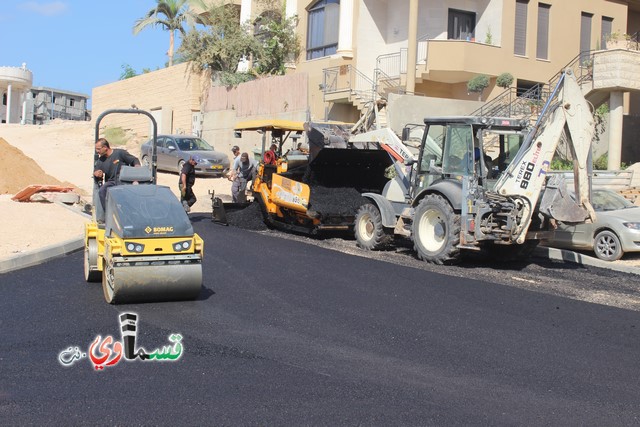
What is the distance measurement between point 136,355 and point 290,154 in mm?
10578

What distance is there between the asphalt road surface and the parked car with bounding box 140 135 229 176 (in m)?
15.3

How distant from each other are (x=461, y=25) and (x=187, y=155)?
11.1 metres

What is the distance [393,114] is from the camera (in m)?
22.6

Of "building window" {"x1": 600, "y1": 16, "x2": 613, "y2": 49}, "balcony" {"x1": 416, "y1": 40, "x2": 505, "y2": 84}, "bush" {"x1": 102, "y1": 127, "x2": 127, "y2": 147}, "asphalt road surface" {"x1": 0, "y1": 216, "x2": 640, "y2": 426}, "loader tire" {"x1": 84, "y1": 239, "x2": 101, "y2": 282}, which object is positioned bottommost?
"asphalt road surface" {"x1": 0, "y1": 216, "x2": 640, "y2": 426}

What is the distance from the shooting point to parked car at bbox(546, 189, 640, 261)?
13781mm

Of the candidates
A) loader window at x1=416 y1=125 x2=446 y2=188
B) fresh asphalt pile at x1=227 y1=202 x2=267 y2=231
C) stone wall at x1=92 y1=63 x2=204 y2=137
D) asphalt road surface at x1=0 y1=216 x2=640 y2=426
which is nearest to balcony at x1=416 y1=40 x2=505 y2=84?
fresh asphalt pile at x1=227 y1=202 x2=267 y2=231

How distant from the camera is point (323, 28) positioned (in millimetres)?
30234

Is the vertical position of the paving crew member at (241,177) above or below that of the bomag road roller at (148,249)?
above

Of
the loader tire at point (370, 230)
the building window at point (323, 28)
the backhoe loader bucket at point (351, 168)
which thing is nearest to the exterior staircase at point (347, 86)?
the building window at point (323, 28)

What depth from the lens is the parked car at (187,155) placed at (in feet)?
86.3

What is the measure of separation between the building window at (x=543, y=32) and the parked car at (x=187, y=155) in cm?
1224

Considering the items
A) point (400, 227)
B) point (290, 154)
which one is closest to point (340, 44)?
point (290, 154)

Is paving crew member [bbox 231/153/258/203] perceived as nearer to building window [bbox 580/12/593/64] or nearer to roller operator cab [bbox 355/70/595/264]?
roller operator cab [bbox 355/70/595/264]

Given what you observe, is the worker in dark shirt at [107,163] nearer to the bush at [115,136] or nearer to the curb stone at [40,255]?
the curb stone at [40,255]
